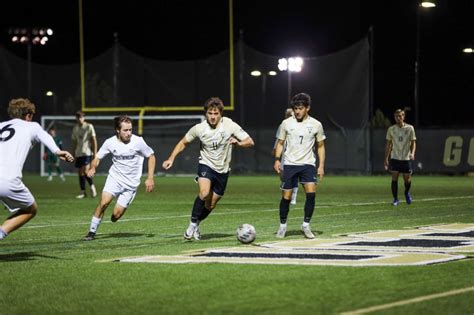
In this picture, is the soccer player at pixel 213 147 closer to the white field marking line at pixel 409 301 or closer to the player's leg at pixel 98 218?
the player's leg at pixel 98 218

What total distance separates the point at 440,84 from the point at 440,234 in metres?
66.4

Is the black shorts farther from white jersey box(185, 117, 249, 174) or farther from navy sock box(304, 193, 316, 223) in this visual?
white jersey box(185, 117, 249, 174)

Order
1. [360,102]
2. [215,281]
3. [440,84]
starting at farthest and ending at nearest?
[440,84] < [360,102] < [215,281]

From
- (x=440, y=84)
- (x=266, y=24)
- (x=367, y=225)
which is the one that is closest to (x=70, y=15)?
(x=266, y=24)

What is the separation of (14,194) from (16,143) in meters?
0.58

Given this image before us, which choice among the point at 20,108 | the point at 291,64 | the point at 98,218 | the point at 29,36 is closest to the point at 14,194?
the point at 20,108

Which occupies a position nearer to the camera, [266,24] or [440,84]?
[266,24]

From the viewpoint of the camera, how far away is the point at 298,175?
17.1 meters

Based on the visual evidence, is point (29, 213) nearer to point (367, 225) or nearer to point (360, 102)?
point (367, 225)

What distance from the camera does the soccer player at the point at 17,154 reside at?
12820 millimetres

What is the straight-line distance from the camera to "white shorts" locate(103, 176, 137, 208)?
1728 cm

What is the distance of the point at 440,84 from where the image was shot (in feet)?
269

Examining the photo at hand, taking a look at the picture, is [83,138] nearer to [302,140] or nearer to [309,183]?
[302,140]

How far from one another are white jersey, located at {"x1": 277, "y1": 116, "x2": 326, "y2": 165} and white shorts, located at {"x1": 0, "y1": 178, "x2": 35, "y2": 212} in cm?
512
